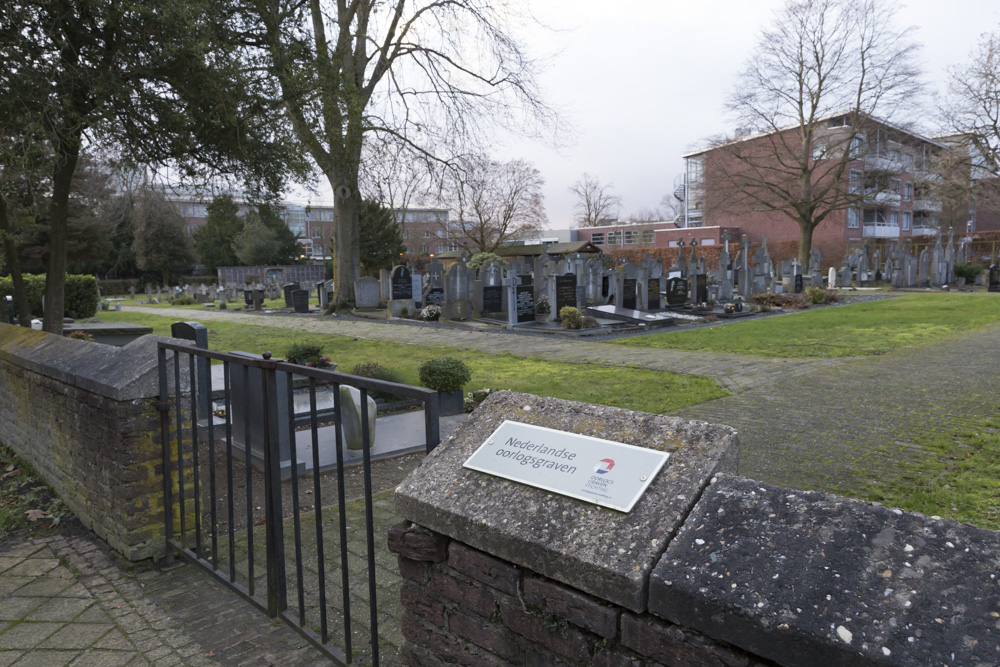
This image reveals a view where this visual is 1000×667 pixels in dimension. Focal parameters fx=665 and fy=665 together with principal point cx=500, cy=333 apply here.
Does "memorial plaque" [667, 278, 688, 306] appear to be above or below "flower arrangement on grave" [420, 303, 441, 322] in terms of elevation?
above

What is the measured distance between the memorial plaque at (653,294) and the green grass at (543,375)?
848 centimetres

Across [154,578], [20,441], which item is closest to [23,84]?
[20,441]

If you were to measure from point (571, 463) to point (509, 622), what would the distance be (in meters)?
0.53

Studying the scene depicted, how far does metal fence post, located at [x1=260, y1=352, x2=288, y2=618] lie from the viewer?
122 inches

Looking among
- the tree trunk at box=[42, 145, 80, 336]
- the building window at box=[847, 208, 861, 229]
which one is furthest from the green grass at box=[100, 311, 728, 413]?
the building window at box=[847, 208, 861, 229]

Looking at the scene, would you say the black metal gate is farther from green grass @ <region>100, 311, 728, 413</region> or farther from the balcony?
the balcony

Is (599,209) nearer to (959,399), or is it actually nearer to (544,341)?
(544,341)

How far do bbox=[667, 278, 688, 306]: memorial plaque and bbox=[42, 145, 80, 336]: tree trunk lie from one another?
17.2m

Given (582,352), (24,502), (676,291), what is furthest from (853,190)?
(24,502)

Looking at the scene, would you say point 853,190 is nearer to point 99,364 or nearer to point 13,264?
point 13,264

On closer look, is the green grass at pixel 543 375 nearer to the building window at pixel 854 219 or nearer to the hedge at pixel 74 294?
the hedge at pixel 74 294

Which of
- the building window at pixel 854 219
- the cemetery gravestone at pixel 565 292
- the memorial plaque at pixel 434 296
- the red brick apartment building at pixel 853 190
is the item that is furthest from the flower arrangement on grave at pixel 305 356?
the building window at pixel 854 219

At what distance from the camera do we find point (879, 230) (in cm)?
5225

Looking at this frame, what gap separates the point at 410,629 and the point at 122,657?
1630 mm
